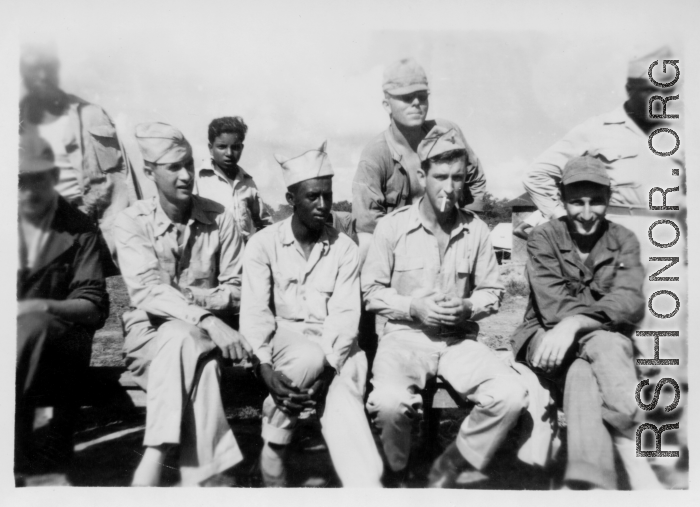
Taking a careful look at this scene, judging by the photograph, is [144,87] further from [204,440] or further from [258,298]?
[204,440]

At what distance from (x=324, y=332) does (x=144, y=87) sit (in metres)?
2.14

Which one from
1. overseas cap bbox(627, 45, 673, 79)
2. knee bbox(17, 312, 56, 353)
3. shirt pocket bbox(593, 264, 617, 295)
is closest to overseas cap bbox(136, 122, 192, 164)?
knee bbox(17, 312, 56, 353)

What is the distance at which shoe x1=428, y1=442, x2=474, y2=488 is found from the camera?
3.50 m

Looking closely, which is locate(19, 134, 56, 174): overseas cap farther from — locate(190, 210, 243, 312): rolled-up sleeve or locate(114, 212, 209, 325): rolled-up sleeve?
locate(190, 210, 243, 312): rolled-up sleeve

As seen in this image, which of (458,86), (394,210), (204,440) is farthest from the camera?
(458,86)

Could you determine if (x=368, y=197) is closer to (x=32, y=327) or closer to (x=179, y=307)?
(x=179, y=307)

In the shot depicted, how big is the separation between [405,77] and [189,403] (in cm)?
245

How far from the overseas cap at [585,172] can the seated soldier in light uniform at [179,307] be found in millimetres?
2040

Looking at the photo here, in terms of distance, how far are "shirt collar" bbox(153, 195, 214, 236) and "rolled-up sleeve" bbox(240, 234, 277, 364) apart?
1.32 ft

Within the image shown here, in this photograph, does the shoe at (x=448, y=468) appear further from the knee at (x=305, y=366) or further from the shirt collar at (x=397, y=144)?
the shirt collar at (x=397, y=144)

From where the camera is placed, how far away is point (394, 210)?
3.96 metres

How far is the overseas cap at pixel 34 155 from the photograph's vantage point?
4066mm

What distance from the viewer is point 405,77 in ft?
13.5

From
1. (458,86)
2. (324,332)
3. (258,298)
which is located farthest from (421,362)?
(458,86)
